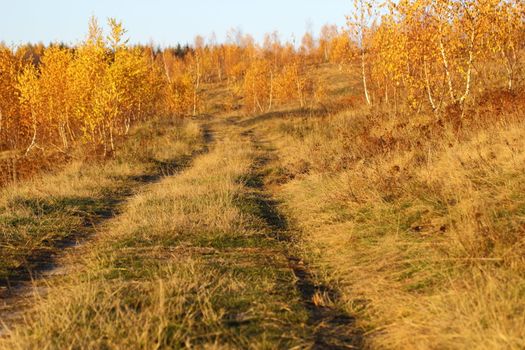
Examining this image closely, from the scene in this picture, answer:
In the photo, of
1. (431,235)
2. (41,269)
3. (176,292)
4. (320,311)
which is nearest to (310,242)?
(431,235)

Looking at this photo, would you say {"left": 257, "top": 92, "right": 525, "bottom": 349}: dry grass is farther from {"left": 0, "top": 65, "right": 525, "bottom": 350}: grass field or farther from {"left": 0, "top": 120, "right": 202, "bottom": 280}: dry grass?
{"left": 0, "top": 120, "right": 202, "bottom": 280}: dry grass

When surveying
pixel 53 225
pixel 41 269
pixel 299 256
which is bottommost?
pixel 299 256

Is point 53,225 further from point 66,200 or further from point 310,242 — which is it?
point 310,242

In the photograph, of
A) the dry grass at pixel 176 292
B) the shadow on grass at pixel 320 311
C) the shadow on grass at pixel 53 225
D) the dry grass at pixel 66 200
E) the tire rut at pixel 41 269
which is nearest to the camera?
the dry grass at pixel 176 292

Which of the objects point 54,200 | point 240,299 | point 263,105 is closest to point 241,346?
point 240,299

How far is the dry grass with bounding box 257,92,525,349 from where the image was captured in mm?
3242

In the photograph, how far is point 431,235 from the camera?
5078mm

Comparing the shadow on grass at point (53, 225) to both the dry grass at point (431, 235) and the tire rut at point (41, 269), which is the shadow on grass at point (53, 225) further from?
the dry grass at point (431, 235)

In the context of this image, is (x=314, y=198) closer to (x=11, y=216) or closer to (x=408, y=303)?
(x=408, y=303)

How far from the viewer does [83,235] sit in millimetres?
7102

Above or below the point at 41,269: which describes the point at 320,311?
below

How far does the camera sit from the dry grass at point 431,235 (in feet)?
10.6

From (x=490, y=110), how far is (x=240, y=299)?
8765 mm

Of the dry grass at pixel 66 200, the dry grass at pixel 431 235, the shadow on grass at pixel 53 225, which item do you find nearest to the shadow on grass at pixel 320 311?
the dry grass at pixel 431 235
